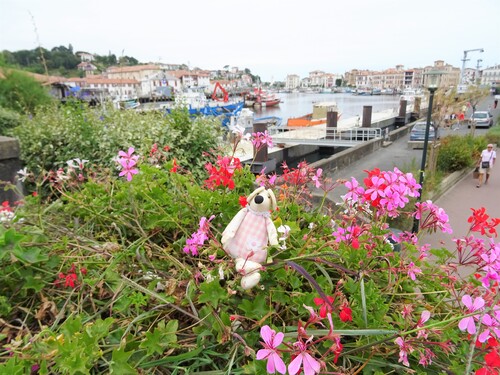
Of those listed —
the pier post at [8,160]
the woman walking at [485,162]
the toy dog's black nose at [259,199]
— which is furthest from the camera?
the woman walking at [485,162]

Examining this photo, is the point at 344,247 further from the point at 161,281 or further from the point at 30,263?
the point at 30,263

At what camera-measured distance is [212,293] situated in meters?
0.91

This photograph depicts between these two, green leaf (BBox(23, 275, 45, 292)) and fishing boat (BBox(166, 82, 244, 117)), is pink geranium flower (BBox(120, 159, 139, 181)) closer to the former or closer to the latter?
green leaf (BBox(23, 275, 45, 292))

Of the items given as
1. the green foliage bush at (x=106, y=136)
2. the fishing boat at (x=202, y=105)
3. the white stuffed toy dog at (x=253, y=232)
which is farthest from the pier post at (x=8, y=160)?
the white stuffed toy dog at (x=253, y=232)

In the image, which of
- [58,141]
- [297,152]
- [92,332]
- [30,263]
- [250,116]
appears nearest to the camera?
[92,332]

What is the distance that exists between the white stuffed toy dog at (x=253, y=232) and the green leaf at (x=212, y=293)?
14cm

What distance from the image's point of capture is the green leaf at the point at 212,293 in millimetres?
886

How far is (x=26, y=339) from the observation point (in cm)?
91

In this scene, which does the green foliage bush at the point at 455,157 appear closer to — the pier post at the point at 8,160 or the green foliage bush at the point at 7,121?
the pier post at the point at 8,160

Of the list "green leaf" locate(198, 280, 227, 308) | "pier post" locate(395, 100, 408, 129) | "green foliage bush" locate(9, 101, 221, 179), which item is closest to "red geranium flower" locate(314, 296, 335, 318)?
Result: "green leaf" locate(198, 280, 227, 308)

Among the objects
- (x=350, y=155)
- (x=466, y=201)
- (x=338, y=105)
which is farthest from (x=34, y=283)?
(x=338, y=105)

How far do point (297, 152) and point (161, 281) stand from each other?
1807 centimetres

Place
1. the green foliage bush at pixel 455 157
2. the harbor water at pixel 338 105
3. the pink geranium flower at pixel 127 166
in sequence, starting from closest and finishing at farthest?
the pink geranium flower at pixel 127 166, the green foliage bush at pixel 455 157, the harbor water at pixel 338 105

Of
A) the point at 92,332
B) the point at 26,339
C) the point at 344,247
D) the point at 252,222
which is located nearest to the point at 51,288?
the point at 26,339
